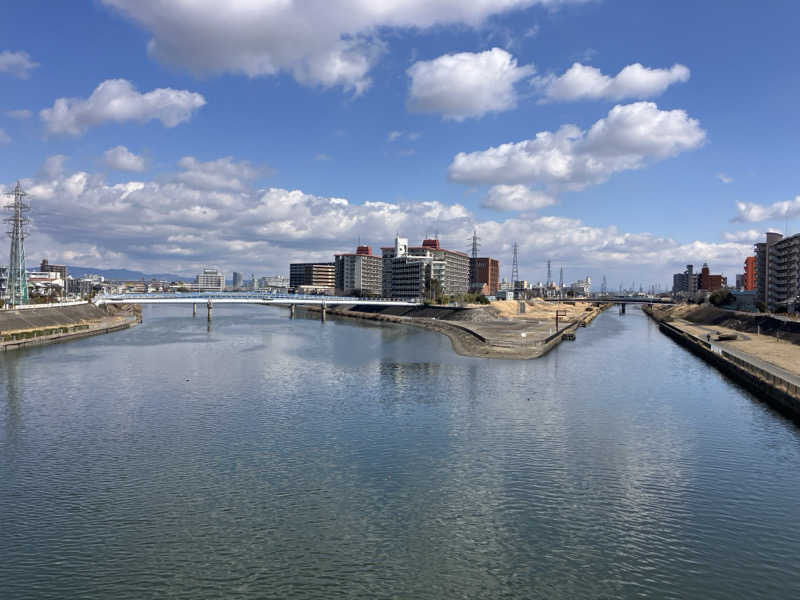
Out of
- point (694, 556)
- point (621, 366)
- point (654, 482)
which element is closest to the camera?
point (694, 556)

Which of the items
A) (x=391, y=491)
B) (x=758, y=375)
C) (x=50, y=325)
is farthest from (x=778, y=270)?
(x=50, y=325)

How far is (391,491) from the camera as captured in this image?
24.0 m

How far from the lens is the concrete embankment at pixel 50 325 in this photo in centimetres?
7562

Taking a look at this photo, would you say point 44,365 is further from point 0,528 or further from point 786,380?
point 786,380

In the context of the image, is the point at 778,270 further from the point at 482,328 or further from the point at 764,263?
the point at 482,328

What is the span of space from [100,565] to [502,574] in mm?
13582

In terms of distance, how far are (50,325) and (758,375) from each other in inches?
4125

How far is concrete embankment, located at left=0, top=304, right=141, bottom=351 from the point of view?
7562 cm

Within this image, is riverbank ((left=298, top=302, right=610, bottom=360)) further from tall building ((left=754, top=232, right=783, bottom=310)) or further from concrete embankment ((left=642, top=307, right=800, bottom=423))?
tall building ((left=754, top=232, right=783, bottom=310))

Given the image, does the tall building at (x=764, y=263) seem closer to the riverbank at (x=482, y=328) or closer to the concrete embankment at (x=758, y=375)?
the riverbank at (x=482, y=328)

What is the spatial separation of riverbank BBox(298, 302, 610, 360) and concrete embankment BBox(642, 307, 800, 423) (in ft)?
69.7

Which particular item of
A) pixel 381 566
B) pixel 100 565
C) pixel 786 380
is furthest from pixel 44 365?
pixel 786 380

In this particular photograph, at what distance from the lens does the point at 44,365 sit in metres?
58.5

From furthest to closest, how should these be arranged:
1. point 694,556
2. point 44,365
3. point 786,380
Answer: point 44,365 < point 786,380 < point 694,556
